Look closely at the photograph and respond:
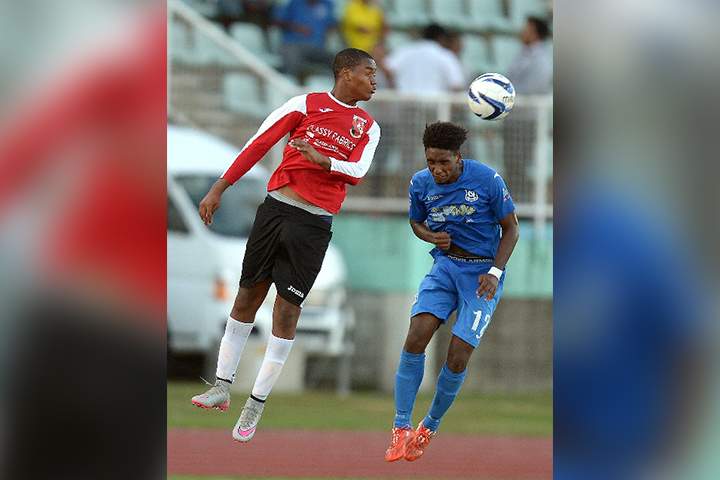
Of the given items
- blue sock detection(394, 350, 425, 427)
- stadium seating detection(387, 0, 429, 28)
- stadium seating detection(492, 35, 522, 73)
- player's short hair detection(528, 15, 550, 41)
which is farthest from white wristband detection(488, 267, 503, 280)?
stadium seating detection(387, 0, 429, 28)

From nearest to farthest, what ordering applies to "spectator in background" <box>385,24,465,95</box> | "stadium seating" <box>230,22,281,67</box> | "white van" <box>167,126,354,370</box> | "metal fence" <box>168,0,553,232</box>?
"white van" <box>167,126,354,370</box>
"metal fence" <box>168,0,553,232</box>
"spectator in background" <box>385,24,465,95</box>
"stadium seating" <box>230,22,281,67</box>

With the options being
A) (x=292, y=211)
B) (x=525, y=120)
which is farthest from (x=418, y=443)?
(x=525, y=120)

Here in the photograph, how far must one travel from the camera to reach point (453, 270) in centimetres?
827

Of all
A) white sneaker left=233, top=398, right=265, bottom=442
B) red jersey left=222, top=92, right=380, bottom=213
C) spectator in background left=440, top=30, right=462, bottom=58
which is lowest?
white sneaker left=233, top=398, right=265, bottom=442

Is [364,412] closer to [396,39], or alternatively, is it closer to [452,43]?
[452,43]

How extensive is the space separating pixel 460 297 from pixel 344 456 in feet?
25.6

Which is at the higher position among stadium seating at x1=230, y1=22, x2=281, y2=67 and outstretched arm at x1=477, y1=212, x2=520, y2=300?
stadium seating at x1=230, y1=22, x2=281, y2=67

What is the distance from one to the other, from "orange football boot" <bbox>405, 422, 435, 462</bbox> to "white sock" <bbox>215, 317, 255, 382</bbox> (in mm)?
1010

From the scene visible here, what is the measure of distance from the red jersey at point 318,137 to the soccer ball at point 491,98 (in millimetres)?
595

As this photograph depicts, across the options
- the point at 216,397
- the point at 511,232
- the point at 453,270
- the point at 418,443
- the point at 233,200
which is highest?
the point at 233,200

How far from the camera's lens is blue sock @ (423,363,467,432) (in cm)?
817

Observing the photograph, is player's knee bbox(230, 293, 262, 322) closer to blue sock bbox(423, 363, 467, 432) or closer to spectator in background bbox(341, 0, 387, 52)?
blue sock bbox(423, 363, 467, 432)

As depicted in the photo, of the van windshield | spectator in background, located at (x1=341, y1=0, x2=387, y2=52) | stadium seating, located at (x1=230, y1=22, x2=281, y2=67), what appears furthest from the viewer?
stadium seating, located at (x1=230, y1=22, x2=281, y2=67)
